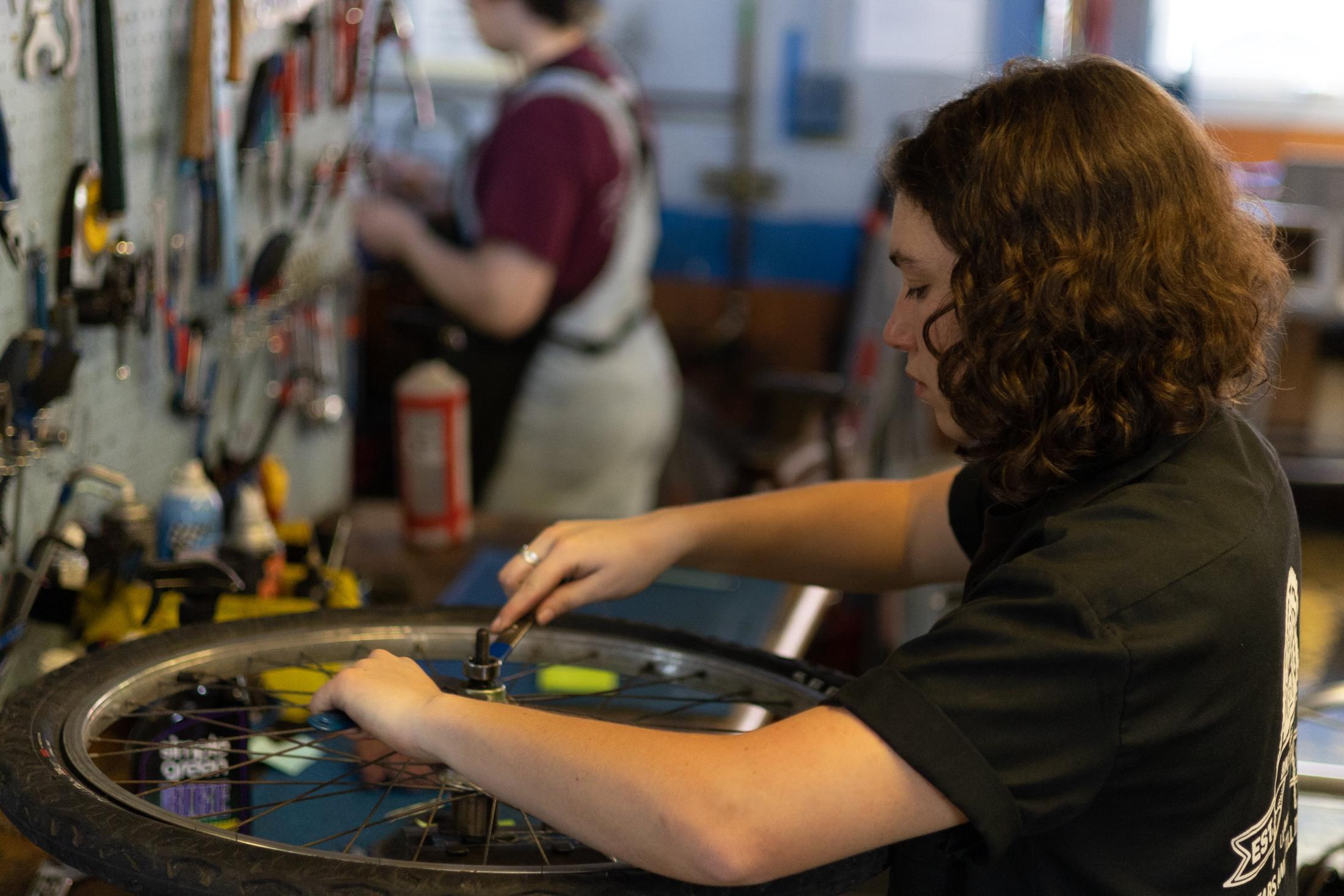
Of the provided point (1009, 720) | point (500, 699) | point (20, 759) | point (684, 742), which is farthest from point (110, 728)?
point (1009, 720)

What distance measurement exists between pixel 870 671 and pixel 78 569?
0.80 metres

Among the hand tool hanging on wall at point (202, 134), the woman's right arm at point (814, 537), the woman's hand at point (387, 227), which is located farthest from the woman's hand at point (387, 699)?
the woman's hand at point (387, 227)

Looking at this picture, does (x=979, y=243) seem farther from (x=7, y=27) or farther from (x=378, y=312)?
(x=378, y=312)

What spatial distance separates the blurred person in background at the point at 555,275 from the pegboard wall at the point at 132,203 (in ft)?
1.21

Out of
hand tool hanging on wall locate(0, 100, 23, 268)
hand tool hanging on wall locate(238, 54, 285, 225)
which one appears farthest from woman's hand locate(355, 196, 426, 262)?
hand tool hanging on wall locate(0, 100, 23, 268)

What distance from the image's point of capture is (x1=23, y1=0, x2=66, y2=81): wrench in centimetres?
112

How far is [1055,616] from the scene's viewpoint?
708 millimetres

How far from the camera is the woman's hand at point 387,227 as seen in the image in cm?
242

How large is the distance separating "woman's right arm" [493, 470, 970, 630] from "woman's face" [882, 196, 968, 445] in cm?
27

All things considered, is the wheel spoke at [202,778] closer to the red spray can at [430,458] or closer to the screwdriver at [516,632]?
the screwdriver at [516,632]

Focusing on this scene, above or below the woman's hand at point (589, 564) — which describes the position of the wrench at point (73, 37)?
above

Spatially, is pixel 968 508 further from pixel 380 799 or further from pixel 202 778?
pixel 202 778

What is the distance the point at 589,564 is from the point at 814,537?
22 cm

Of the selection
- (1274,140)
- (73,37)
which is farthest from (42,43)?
(1274,140)
